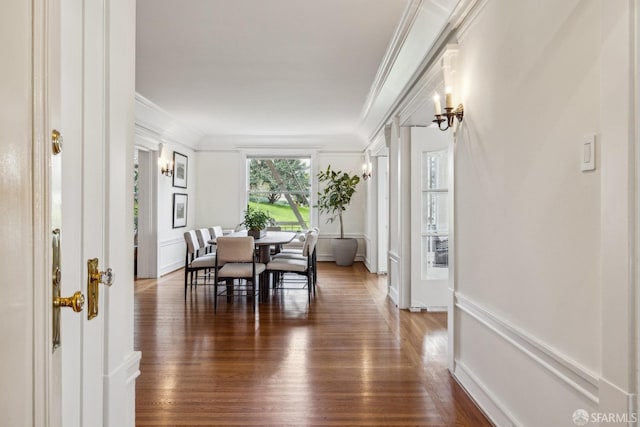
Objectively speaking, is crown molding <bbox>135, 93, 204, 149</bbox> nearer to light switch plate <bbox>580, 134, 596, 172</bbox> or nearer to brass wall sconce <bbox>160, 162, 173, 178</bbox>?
brass wall sconce <bbox>160, 162, 173, 178</bbox>

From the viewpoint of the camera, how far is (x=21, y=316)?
70 cm

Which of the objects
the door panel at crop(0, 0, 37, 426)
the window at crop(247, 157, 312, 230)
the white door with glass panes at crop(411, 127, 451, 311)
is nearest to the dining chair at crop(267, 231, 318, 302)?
the white door with glass panes at crop(411, 127, 451, 311)

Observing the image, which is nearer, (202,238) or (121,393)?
(121,393)

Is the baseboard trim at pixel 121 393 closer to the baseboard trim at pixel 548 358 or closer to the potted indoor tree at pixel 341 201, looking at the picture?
the baseboard trim at pixel 548 358

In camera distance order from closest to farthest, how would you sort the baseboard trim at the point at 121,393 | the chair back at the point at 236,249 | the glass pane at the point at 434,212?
the baseboard trim at the point at 121,393 < the glass pane at the point at 434,212 < the chair back at the point at 236,249

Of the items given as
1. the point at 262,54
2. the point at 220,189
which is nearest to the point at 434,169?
the point at 262,54

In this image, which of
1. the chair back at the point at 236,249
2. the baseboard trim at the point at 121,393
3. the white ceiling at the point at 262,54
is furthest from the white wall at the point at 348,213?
the baseboard trim at the point at 121,393

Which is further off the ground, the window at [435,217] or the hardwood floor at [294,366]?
the window at [435,217]

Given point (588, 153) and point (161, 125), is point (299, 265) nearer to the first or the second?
point (161, 125)

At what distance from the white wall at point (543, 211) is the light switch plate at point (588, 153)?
28mm

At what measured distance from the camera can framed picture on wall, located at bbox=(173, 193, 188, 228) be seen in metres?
7.13

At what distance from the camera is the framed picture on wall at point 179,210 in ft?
23.4

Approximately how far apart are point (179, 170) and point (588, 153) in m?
7.05

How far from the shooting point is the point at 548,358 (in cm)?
162
